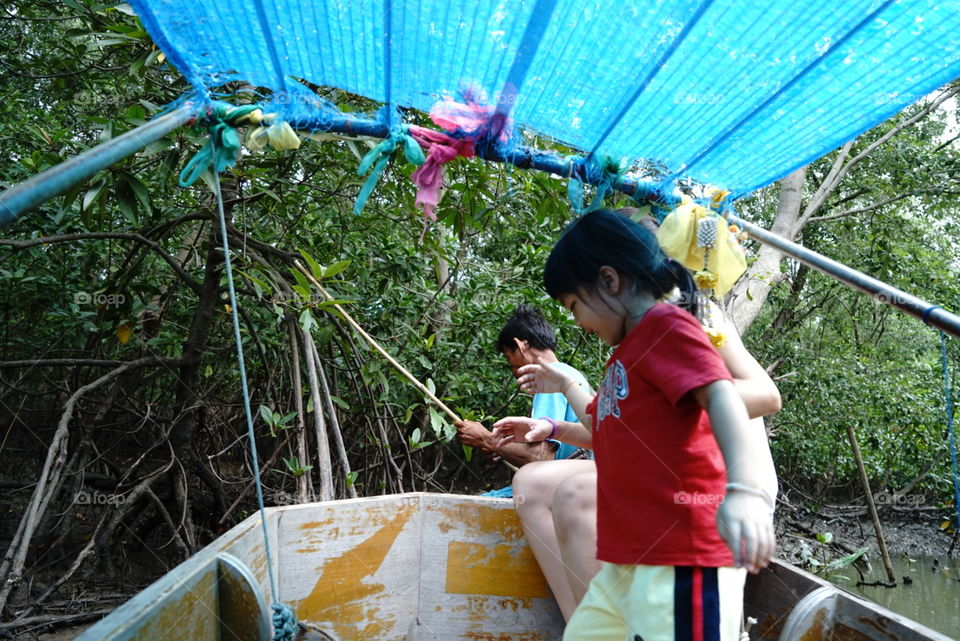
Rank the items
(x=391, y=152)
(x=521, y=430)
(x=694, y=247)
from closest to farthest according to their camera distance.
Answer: (x=694, y=247) → (x=391, y=152) → (x=521, y=430)

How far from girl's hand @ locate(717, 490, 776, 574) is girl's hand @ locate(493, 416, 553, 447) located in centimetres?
91

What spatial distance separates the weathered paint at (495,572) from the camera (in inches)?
85.3

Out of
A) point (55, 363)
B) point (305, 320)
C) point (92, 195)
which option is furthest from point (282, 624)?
point (55, 363)

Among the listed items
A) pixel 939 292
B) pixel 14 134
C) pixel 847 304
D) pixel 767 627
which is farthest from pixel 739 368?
pixel 847 304

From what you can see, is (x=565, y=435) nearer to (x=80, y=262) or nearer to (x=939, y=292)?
(x=80, y=262)

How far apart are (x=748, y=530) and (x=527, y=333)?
1647 millimetres

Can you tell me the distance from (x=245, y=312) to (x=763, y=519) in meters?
2.91

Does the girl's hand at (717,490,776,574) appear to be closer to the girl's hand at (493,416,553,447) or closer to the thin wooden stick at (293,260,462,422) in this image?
the girl's hand at (493,416,553,447)

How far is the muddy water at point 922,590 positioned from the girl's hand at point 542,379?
183 inches

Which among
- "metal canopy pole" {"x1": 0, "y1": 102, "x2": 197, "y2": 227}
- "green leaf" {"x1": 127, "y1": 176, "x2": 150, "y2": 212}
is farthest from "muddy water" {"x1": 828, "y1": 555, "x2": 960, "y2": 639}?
"metal canopy pole" {"x1": 0, "y1": 102, "x2": 197, "y2": 227}

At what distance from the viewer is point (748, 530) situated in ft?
3.04

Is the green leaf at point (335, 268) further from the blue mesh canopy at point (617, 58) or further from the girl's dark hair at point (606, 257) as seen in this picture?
the girl's dark hair at point (606, 257)

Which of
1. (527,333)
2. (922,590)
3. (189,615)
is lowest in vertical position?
(922,590)

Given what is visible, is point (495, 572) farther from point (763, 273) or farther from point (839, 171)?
point (839, 171)
